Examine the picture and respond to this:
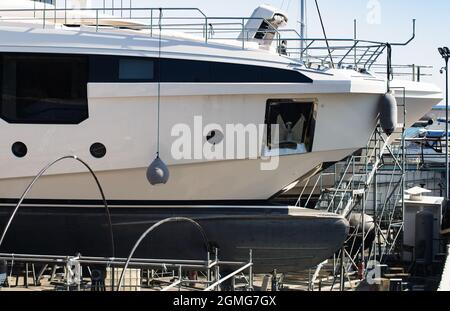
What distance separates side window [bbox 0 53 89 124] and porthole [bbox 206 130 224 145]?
193cm

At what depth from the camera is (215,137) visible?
13.2 metres

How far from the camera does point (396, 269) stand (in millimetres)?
15430

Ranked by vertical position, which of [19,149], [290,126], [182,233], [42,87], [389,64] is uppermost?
[389,64]

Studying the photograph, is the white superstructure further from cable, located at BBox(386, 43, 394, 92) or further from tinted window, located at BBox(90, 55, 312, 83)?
cable, located at BBox(386, 43, 394, 92)

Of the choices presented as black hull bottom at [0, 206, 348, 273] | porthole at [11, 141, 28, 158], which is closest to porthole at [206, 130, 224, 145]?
black hull bottom at [0, 206, 348, 273]

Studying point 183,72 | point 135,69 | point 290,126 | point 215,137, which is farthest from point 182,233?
point 135,69

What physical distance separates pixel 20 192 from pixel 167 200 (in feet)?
7.40

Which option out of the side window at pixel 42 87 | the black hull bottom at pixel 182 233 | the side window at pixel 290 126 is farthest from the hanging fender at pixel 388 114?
the side window at pixel 42 87

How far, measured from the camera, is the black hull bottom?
13.5 m

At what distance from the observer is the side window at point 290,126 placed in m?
13.4

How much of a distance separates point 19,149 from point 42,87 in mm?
1011

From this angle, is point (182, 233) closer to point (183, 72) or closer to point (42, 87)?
point (183, 72)

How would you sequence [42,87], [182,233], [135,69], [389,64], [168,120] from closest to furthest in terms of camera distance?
[168,120] < [135,69] < [42,87] < [182,233] < [389,64]
